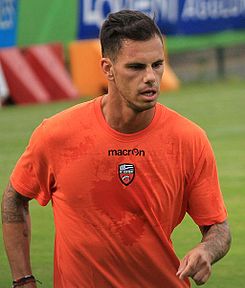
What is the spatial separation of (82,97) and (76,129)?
15261mm

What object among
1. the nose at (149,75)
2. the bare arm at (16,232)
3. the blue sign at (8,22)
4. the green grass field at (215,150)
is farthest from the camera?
the blue sign at (8,22)

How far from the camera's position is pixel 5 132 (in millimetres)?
16047

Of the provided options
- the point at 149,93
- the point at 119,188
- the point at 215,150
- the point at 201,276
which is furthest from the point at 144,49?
the point at 215,150

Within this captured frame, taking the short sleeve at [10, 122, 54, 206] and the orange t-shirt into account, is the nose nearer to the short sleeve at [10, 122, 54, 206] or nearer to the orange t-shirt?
the orange t-shirt

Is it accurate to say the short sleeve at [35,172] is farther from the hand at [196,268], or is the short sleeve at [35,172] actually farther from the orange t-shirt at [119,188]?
the hand at [196,268]

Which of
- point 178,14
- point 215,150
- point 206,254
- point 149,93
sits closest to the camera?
point 206,254

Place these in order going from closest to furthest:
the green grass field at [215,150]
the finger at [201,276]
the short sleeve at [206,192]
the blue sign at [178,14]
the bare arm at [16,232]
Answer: the finger at [201,276] < the short sleeve at [206,192] < the bare arm at [16,232] < the green grass field at [215,150] < the blue sign at [178,14]

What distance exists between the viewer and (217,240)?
521 centimetres

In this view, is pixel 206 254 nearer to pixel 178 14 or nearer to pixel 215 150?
pixel 215 150

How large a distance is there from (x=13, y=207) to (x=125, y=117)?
68cm

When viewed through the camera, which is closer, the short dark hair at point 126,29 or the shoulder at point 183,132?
the short dark hair at point 126,29

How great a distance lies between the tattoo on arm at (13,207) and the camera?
545cm

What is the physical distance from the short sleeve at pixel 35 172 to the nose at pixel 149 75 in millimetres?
585

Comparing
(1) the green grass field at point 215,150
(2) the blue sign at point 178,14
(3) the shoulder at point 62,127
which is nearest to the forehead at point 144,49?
(3) the shoulder at point 62,127
